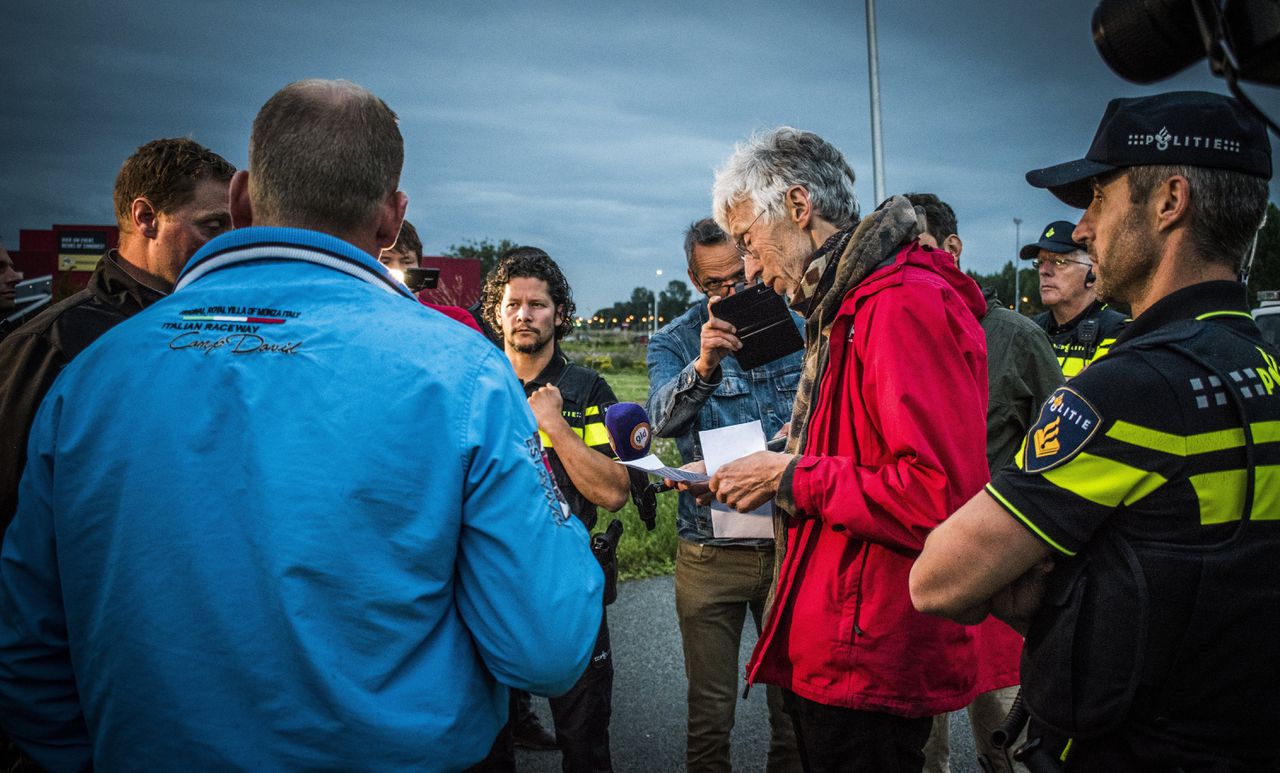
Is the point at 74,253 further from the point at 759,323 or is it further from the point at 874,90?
the point at 759,323

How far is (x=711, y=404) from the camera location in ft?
11.2

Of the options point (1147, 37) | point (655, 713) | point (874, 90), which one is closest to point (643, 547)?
point (655, 713)

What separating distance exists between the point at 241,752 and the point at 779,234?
2013mm

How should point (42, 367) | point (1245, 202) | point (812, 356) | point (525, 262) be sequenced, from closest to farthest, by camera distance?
point (1245, 202) < point (812, 356) < point (42, 367) < point (525, 262)

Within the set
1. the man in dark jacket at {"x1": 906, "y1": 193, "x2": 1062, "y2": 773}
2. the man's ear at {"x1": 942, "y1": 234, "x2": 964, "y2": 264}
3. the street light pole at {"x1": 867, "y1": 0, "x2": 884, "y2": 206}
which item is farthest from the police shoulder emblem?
the street light pole at {"x1": 867, "y1": 0, "x2": 884, "y2": 206}

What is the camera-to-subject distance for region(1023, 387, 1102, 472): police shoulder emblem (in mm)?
1385

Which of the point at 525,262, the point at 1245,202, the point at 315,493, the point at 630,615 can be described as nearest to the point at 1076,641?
the point at 1245,202

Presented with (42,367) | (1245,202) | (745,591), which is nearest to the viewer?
(1245,202)

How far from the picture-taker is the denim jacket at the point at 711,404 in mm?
3225

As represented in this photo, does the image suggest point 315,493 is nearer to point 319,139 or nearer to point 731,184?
point 319,139

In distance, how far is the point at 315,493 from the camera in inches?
46.6

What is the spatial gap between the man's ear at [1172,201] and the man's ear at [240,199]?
6.04ft

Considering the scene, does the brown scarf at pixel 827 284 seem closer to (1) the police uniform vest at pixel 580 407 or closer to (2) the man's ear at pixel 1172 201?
(2) the man's ear at pixel 1172 201

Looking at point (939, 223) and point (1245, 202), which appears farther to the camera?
point (939, 223)
